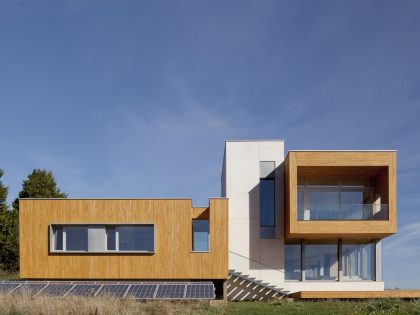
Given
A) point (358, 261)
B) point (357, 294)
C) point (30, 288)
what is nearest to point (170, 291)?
point (30, 288)

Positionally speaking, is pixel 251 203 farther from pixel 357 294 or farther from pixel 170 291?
pixel 170 291

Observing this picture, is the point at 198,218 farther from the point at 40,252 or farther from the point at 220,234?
the point at 40,252

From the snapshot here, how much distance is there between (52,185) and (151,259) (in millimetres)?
22582

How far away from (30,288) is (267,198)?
572 inches

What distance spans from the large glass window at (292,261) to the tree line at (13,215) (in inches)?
920

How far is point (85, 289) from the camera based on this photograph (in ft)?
68.9

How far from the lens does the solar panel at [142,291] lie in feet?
64.4

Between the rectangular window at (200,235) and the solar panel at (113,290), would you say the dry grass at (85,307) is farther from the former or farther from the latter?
the rectangular window at (200,235)

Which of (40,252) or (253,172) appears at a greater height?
(253,172)

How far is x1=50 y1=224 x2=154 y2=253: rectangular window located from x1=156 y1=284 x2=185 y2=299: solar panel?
293cm

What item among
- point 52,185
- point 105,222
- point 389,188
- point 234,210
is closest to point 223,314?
point 105,222

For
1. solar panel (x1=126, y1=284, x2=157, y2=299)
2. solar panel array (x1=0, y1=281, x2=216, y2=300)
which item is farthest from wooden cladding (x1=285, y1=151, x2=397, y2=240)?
solar panel (x1=126, y1=284, x2=157, y2=299)

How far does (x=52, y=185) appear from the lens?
142 ft

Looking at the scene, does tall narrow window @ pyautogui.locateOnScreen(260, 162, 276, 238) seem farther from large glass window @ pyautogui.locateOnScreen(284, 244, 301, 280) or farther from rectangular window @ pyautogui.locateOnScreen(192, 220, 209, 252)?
rectangular window @ pyautogui.locateOnScreen(192, 220, 209, 252)
